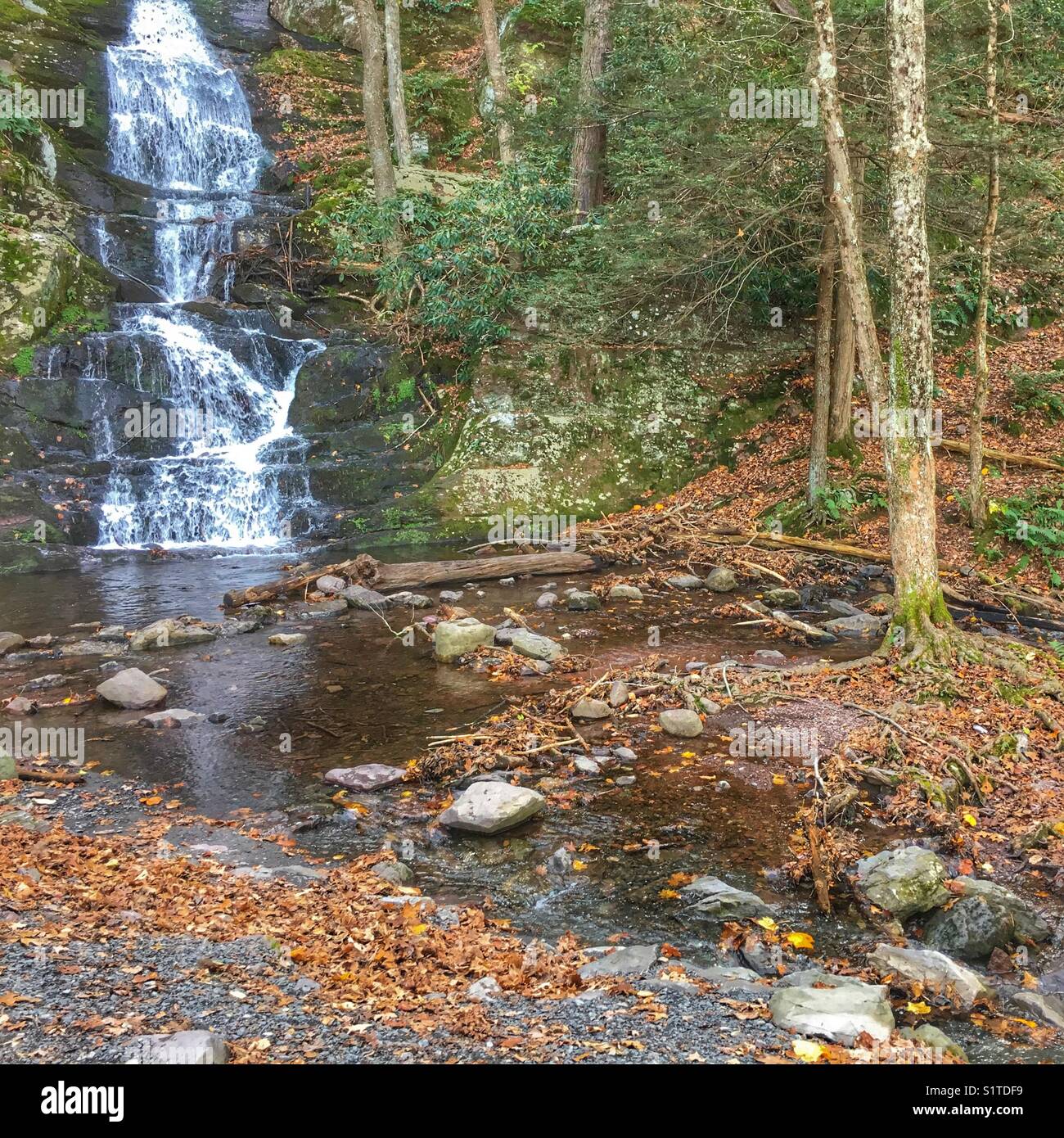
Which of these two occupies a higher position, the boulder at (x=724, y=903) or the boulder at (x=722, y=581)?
the boulder at (x=722, y=581)

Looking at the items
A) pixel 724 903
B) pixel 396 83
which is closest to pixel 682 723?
pixel 724 903

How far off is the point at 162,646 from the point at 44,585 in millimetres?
3888

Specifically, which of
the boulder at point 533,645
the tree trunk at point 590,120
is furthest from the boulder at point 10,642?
the tree trunk at point 590,120

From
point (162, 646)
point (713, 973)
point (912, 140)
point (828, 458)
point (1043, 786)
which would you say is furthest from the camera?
point (828, 458)

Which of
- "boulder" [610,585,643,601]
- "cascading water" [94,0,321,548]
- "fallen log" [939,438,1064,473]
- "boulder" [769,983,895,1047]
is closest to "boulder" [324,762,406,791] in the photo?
"boulder" [769,983,895,1047]

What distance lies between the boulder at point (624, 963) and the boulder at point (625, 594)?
7197 millimetres

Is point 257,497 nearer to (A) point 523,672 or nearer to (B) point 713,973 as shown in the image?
(A) point 523,672

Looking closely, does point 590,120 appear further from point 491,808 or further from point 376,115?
point 491,808

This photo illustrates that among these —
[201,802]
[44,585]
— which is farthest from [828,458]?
[44,585]

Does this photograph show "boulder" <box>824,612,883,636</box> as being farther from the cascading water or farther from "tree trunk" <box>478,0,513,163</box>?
"tree trunk" <box>478,0,513,163</box>

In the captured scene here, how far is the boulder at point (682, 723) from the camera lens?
7312 mm

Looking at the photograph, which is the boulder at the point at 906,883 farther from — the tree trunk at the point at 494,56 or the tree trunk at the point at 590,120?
the tree trunk at the point at 494,56

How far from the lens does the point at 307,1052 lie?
322cm

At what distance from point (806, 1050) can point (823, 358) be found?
10832 mm
